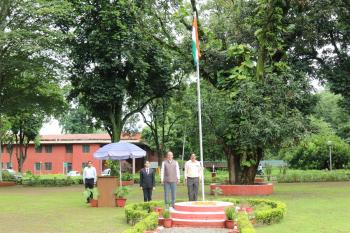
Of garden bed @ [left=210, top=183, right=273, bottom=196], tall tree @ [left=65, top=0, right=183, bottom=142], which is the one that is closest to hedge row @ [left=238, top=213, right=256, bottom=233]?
garden bed @ [left=210, top=183, right=273, bottom=196]

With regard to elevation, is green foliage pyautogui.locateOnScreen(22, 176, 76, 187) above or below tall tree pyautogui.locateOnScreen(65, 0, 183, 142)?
below

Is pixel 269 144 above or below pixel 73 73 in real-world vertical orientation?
below

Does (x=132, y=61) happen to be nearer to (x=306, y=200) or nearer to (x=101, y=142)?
(x=306, y=200)

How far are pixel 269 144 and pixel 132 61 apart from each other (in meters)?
12.4

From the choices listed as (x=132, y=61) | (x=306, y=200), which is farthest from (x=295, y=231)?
(x=132, y=61)

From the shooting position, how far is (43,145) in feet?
189

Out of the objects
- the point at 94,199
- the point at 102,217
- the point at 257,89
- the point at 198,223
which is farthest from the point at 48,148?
the point at 198,223

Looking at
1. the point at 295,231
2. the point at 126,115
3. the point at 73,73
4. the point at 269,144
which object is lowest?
the point at 295,231

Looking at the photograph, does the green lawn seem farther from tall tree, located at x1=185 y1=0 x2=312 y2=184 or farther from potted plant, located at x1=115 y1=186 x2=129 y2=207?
tall tree, located at x1=185 y1=0 x2=312 y2=184

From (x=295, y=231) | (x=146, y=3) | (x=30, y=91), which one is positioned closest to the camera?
(x=295, y=231)

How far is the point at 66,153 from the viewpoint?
2254 inches

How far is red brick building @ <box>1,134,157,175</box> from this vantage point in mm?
56094

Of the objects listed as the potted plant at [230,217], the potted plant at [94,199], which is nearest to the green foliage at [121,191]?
the potted plant at [94,199]

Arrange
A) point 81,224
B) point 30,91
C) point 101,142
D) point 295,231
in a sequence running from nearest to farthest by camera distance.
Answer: point 295,231 → point 81,224 → point 30,91 → point 101,142
